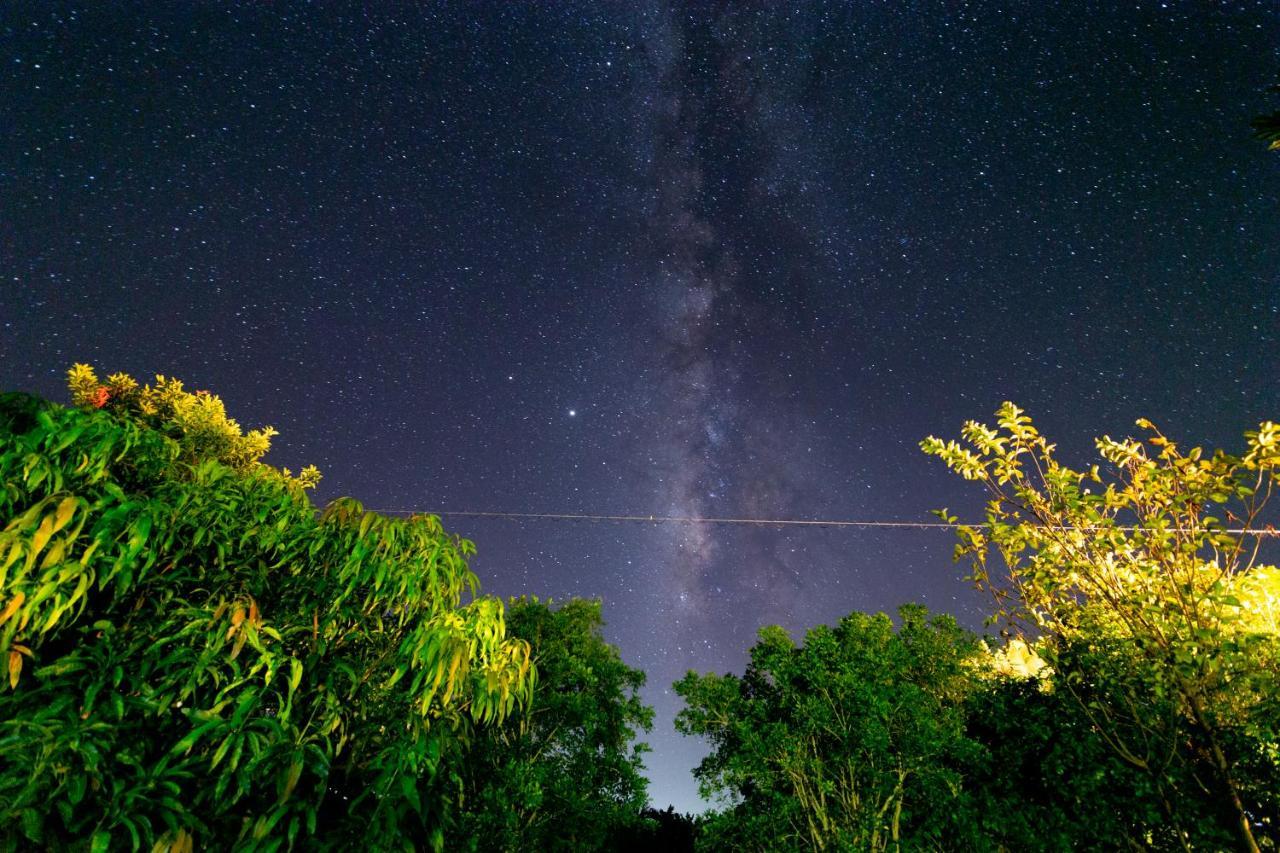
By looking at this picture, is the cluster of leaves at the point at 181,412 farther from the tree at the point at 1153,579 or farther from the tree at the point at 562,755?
the tree at the point at 1153,579

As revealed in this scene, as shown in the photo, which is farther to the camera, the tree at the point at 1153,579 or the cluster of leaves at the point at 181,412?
the cluster of leaves at the point at 181,412

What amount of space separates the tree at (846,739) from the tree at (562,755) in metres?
3.13

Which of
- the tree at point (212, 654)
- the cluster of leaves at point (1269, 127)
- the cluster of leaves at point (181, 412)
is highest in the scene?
the cluster of leaves at point (181, 412)

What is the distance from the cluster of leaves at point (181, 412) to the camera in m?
14.3

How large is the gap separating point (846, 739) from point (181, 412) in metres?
18.5

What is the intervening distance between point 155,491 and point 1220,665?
686 centimetres

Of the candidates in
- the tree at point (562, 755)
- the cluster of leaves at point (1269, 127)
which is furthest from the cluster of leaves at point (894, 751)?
the cluster of leaves at point (1269, 127)

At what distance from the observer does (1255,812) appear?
6516 millimetres

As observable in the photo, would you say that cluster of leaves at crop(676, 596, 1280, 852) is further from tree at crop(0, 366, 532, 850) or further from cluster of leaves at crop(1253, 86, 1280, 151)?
tree at crop(0, 366, 532, 850)

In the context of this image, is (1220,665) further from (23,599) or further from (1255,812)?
(23,599)

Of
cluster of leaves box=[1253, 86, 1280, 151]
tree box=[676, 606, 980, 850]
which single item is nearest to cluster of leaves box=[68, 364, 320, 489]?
tree box=[676, 606, 980, 850]

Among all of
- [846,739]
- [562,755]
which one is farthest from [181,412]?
[846,739]

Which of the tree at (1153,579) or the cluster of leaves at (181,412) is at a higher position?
the cluster of leaves at (181,412)

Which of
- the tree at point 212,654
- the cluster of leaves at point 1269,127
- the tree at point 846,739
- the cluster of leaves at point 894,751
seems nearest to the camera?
the tree at point 212,654
